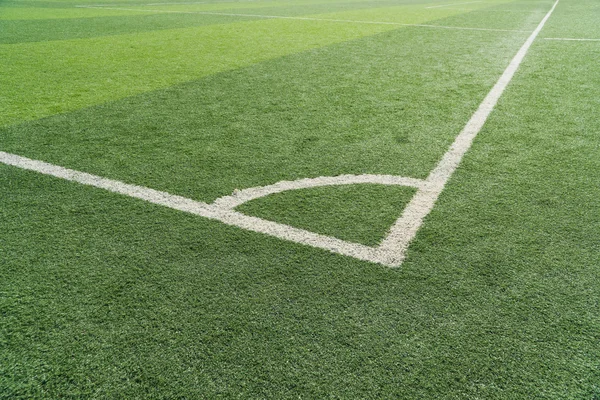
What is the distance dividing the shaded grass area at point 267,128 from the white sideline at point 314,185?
0.28 feet

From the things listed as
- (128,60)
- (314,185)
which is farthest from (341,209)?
(128,60)

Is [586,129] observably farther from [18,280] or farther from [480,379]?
[18,280]

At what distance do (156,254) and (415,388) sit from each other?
1.31 metres

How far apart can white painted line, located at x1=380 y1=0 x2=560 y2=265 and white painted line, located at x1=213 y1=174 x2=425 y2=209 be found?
0.13m

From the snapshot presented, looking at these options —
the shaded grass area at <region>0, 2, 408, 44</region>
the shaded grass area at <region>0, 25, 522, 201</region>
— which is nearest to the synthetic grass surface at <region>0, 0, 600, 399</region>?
the shaded grass area at <region>0, 25, 522, 201</region>

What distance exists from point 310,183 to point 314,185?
4cm

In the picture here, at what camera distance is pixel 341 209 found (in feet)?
8.26

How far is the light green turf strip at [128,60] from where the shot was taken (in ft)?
14.7

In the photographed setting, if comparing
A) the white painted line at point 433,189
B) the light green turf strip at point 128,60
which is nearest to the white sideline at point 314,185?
the white painted line at point 433,189

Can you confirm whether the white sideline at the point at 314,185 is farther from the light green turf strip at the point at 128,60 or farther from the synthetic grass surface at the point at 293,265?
the light green turf strip at the point at 128,60

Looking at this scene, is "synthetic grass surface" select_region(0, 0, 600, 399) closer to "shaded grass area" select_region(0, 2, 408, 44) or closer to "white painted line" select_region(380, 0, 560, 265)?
"white painted line" select_region(380, 0, 560, 265)

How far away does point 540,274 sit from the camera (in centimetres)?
203

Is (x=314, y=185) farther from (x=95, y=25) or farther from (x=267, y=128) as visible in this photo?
(x=95, y=25)

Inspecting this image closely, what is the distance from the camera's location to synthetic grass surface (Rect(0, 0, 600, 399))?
1.57 meters
